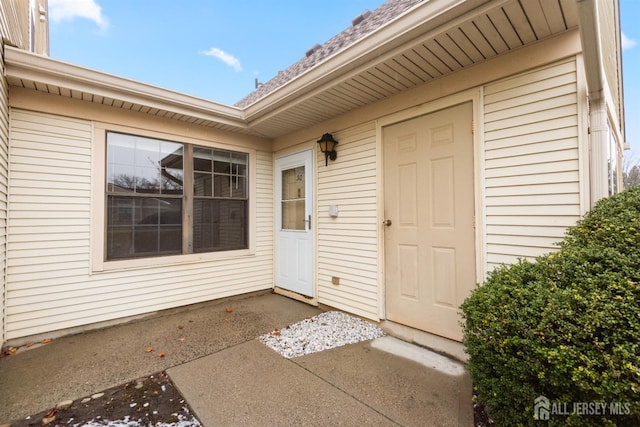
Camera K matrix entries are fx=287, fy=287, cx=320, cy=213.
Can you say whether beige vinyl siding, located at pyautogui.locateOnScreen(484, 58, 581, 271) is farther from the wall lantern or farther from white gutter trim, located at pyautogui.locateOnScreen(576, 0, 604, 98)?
the wall lantern

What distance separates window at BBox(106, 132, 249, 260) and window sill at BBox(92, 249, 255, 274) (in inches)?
2.7

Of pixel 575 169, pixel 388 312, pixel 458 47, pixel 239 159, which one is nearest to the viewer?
pixel 575 169

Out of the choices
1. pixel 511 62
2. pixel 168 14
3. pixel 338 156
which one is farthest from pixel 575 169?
pixel 168 14

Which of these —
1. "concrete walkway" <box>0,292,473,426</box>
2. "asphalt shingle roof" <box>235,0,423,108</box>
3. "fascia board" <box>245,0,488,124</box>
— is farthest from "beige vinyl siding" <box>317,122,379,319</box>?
"asphalt shingle roof" <box>235,0,423,108</box>

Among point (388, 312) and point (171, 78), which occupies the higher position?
point (171, 78)

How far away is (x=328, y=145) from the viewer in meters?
3.63

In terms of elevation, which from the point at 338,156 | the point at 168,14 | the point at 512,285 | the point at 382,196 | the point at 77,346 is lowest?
the point at 77,346

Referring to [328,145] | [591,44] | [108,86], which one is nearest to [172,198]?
[108,86]

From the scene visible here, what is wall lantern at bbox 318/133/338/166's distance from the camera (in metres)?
3.60

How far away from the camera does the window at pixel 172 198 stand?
11.0ft

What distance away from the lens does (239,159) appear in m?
4.36

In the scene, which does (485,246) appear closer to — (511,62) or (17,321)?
(511,62)

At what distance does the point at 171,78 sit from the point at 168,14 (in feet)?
11.9

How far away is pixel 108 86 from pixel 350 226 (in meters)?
2.98
